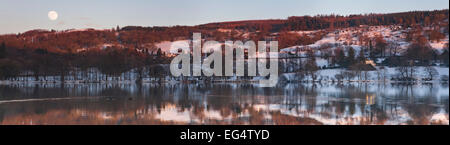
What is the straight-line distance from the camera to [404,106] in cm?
2930

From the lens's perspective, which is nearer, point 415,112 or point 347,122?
point 347,122

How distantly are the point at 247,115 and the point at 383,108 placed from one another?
9.51 metres

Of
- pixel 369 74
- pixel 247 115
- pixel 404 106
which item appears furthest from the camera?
pixel 369 74

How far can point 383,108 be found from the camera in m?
28.2

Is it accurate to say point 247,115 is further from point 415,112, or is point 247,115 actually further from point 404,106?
point 404,106

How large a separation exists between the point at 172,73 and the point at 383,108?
11089 cm

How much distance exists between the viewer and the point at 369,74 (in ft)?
370
